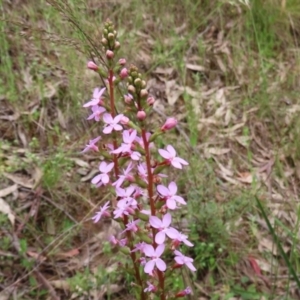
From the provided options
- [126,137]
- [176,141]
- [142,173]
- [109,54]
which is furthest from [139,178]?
[176,141]

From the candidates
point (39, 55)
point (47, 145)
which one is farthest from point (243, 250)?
point (39, 55)

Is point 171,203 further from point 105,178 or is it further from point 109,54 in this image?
point 109,54

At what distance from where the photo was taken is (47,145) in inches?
144

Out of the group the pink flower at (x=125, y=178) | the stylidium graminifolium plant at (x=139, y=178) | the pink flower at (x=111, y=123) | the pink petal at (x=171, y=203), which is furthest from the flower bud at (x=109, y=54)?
the pink petal at (x=171, y=203)

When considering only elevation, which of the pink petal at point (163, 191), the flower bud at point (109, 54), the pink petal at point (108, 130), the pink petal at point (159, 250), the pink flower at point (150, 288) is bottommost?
the pink flower at point (150, 288)

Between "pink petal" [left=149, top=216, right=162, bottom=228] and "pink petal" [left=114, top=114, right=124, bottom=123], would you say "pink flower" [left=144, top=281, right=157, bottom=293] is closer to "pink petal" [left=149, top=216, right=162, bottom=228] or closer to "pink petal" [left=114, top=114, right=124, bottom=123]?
"pink petal" [left=149, top=216, right=162, bottom=228]

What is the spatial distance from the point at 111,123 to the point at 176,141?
2.07 metres

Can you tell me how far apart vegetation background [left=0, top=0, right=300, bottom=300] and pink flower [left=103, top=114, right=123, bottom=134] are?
0.50m

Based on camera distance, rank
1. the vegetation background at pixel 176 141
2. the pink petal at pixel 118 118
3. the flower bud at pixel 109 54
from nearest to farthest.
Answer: the pink petal at pixel 118 118 < the flower bud at pixel 109 54 < the vegetation background at pixel 176 141

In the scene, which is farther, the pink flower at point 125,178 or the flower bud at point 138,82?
the pink flower at point 125,178

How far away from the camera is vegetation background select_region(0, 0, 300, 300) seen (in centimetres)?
298

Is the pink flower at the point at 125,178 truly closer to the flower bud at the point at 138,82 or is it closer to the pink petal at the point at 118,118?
the pink petal at the point at 118,118

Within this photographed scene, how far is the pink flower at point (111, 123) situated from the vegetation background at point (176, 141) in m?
0.50

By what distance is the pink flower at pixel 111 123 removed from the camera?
1587 mm
